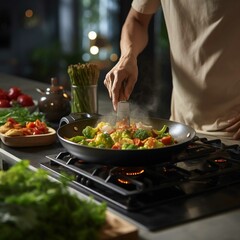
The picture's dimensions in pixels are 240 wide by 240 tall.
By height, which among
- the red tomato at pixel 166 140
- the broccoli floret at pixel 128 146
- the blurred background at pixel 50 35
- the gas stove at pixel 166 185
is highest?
the broccoli floret at pixel 128 146

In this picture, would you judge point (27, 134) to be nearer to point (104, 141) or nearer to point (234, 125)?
point (104, 141)

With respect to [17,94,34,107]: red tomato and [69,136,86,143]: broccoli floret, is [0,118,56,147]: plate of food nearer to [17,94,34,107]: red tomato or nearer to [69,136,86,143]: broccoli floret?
[69,136,86,143]: broccoli floret

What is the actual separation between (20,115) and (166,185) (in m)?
1.03

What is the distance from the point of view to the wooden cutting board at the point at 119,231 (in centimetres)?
115

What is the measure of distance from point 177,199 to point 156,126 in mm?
580

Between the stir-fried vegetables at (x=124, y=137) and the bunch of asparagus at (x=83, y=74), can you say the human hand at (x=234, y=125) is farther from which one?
the bunch of asparagus at (x=83, y=74)

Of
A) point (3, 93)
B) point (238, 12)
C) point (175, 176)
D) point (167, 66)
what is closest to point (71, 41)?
point (167, 66)

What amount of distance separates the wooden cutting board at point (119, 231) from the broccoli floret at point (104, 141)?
1.41 ft

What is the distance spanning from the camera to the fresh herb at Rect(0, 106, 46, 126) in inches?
87.0

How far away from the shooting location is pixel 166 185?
140 cm

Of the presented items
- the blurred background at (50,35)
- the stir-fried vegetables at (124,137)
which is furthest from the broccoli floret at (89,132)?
the blurred background at (50,35)

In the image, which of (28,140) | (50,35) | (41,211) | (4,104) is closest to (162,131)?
(28,140)

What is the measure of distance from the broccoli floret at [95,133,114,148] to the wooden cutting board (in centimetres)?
43

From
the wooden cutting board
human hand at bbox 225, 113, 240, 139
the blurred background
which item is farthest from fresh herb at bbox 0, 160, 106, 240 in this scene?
the blurred background
